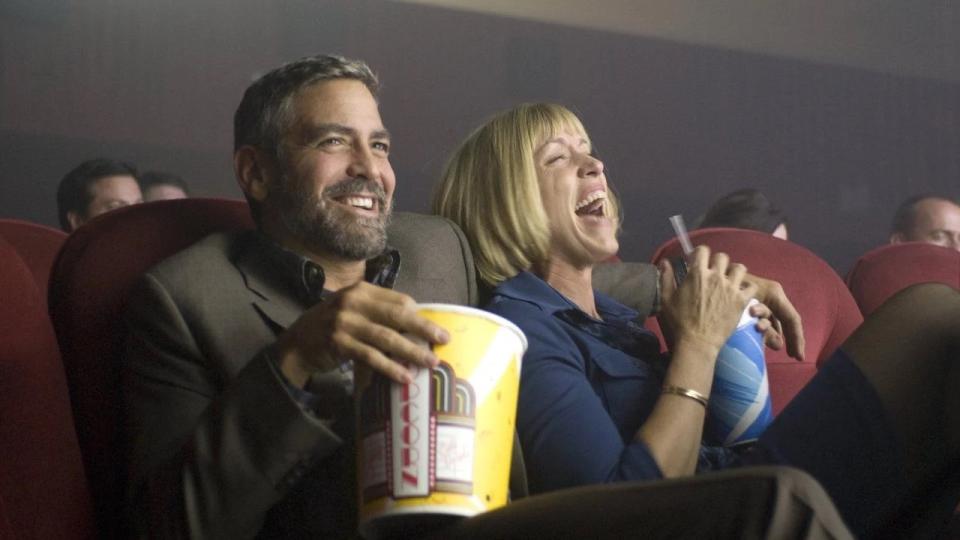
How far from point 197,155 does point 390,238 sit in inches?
95.9

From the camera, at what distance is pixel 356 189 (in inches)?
50.5

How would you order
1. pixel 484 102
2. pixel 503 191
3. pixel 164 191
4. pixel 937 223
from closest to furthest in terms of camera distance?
1. pixel 503 191
2. pixel 164 191
3. pixel 937 223
4. pixel 484 102

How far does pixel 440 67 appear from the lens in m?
3.79

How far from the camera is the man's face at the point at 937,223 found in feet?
11.8

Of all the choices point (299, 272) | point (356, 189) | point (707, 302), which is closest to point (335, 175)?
point (356, 189)

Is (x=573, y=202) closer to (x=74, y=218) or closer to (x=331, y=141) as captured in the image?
(x=331, y=141)

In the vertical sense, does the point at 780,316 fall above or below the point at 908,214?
above

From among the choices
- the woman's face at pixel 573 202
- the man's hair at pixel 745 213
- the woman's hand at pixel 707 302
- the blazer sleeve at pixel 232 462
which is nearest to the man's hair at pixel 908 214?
the man's hair at pixel 745 213

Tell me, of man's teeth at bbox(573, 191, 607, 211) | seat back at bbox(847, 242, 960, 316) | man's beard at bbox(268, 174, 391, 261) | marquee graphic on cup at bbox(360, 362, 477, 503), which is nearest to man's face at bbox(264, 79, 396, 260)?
man's beard at bbox(268, 174, 391, 261)

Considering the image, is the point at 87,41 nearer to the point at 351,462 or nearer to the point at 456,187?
the point at 456,187

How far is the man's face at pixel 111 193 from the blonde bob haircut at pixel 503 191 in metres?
1.85

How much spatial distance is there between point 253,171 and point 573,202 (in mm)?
348

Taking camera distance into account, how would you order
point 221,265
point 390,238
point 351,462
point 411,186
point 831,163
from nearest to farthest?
point 351,462, point 221,265, point 390,238, point 411,186, point 831,163

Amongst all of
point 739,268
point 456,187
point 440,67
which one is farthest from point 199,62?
point 739,268
